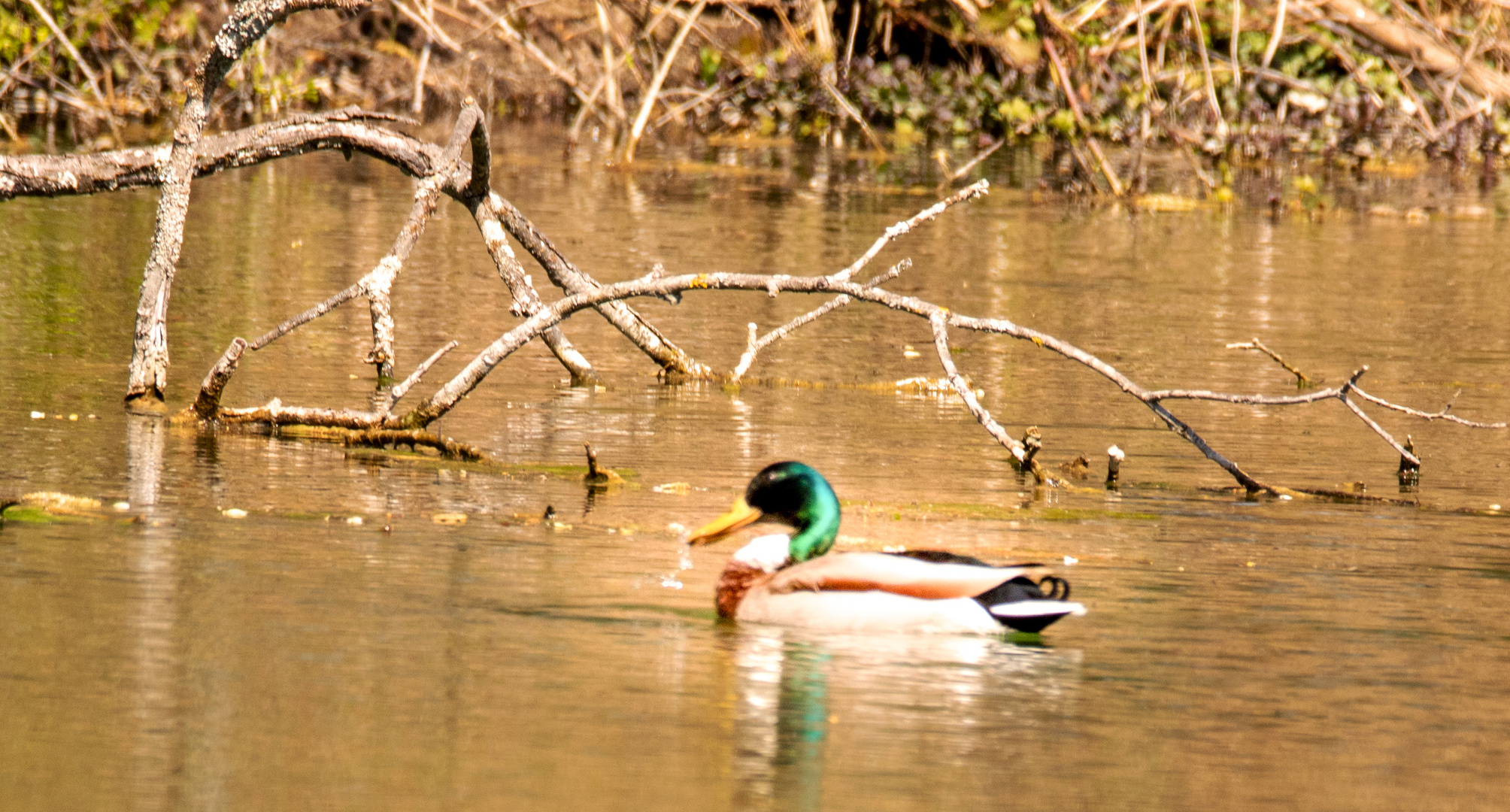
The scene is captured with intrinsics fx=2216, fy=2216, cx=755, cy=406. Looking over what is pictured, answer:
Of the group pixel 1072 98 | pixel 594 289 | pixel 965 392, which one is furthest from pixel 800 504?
pixel 1072 98

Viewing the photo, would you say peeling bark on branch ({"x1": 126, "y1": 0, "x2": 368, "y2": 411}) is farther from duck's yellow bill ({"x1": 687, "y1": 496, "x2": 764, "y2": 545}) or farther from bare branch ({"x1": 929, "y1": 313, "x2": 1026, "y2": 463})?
duck's yellow bill ({"x1": 687, "y1": 496, "x2": 764, "y2": 545})

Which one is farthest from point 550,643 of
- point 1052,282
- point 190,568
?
point 1052,282

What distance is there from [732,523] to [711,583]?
0.31m

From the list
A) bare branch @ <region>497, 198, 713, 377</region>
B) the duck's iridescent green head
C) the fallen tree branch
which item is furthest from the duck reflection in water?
bare branch @ <region>497, 198, 713, 377</region>

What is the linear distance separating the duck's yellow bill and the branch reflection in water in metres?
0.43

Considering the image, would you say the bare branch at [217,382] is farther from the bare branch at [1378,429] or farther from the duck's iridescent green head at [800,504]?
the bare branch at [1378,429]

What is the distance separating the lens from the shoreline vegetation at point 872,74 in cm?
2331

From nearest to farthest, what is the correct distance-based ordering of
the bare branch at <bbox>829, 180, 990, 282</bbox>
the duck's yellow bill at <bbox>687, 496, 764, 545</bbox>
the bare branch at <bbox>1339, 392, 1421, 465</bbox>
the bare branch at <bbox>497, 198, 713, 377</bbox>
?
the duck's yellow bill at <bbox>687, 496, 764, 545</bbox>, the bare branch at <bbox>1339, 392, 1421, 465</bbox>, the bare branch at <bbox>829, 180, 990, 282</bbox>, the bare branch at <bbox>497, 198, 713, 377</bbox>

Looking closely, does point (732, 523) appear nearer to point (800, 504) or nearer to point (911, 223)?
point (800, 504)

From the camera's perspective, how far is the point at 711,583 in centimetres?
649

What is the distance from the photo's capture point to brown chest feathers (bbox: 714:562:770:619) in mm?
6008

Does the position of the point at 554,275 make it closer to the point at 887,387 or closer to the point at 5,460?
the point at 887,387

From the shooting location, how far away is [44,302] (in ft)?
40.3

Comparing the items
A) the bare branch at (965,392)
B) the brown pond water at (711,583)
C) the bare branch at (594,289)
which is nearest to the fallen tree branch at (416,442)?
the brown pond water at (711,583)
